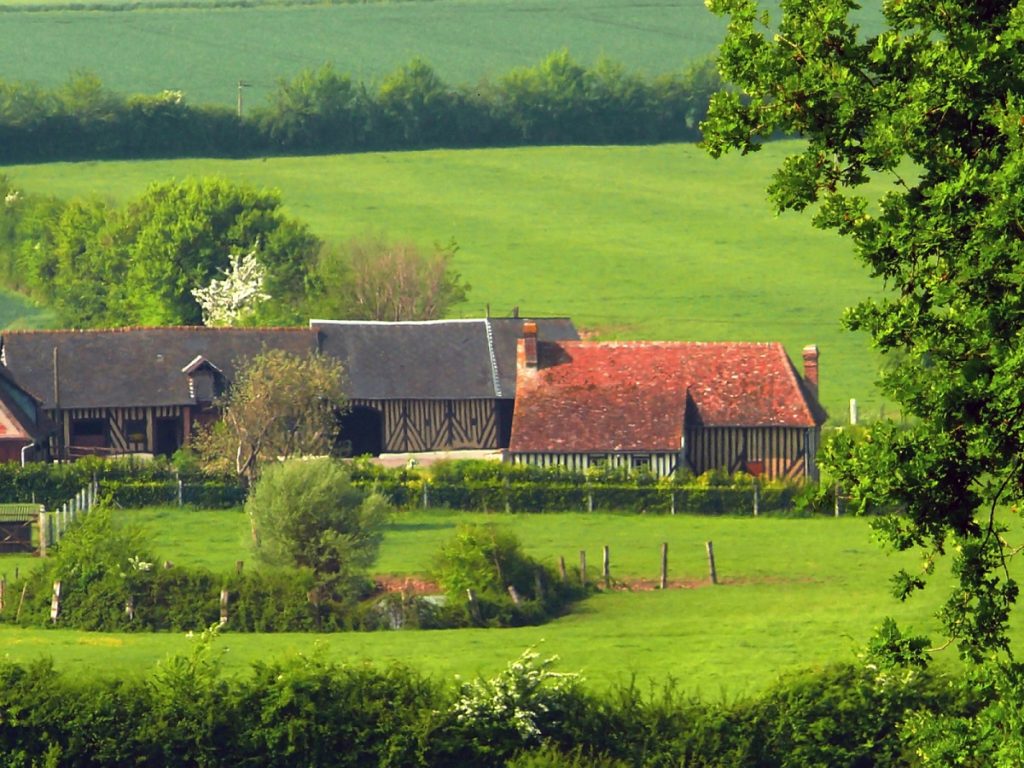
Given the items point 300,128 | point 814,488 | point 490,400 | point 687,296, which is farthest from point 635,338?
point 814,488

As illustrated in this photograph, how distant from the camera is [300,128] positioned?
115875 millimetres

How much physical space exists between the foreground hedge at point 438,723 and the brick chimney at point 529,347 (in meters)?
37.0

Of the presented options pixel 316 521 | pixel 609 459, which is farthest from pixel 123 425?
pixel 316 521

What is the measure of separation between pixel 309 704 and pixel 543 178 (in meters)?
86.5

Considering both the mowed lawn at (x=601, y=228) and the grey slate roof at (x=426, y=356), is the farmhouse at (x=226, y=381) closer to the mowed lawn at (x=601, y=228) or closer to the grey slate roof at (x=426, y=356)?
the grey slate roof at (x=426, y=356)

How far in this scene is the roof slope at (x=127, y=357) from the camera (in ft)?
213

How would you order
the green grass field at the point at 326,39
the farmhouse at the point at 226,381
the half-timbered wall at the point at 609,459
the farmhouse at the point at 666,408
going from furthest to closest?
the green grass field at the point at 326,39 → the farmhouse at the point at 226,381 → the farmhouse at the point at 666,408 → the half-timbered wall at the point at 609,459

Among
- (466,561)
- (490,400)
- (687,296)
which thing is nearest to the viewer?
(466,561)

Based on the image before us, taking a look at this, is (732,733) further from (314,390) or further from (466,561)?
(314,390)

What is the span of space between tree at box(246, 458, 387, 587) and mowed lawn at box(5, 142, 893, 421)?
122 feet

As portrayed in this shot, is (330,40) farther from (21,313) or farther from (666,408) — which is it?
(666,408)

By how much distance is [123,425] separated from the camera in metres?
65.1

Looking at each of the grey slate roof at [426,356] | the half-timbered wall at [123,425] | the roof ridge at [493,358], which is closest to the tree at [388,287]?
the grey slate roof at [426,356]

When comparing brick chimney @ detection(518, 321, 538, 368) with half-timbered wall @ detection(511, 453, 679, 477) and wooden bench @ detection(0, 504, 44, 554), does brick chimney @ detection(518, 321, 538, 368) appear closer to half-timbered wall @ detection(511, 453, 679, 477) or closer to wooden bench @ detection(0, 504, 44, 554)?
half-timbered wall @ detection(511, 453, 679, 477)
